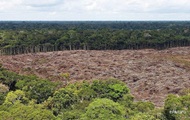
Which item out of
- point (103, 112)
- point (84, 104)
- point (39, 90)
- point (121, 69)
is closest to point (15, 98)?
point (39, 90)

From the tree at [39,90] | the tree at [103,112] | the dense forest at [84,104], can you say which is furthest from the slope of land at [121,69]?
the tree at [103,112]

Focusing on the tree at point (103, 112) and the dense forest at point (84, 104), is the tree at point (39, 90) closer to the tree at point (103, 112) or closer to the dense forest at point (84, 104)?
the dense forest at point (84, 104)

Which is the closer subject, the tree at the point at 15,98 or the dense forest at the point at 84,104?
the dense forest at the point at 84,104

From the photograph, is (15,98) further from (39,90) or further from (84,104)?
(84,104)

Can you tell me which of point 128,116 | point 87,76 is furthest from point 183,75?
point 128,116

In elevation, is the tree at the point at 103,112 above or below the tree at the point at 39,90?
above

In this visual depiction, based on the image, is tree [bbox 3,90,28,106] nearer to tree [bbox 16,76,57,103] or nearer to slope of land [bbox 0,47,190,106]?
tree [bbox 16,76,57,103]

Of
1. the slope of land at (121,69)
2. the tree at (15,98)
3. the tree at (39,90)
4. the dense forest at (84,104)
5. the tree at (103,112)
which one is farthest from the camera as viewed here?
the slope of land at (121,69)
